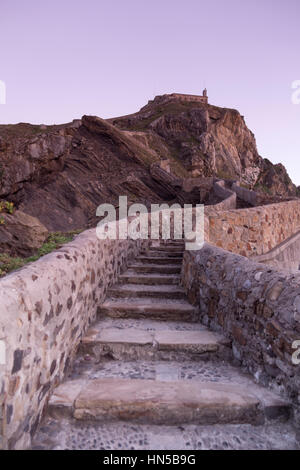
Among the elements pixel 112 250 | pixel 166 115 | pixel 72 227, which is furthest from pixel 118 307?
pixel 166 115

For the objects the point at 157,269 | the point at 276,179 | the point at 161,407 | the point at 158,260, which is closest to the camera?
the point at 161,407

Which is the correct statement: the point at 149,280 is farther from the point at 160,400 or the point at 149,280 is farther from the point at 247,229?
the point at 247,229

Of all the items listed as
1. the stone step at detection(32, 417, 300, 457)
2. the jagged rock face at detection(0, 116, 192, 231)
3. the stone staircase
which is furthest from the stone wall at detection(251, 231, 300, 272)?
the jagged rock face at detection(0, 116, 192, 231)

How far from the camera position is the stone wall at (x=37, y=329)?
161 cm

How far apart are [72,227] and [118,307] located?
568 inches

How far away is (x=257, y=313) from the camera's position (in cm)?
247

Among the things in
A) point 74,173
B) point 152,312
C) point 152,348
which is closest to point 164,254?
point 152,312

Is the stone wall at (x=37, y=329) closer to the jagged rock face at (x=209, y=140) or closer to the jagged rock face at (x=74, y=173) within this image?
the jagged rock face at (x=74, y=173)

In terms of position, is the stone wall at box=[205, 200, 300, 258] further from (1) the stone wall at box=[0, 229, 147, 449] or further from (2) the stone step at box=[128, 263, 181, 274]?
(1) the stone wall at box=[0, 229, 147, 449]

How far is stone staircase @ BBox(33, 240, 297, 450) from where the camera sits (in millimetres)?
1914

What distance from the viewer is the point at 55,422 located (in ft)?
6.62

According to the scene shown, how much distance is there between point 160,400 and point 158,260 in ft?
13.8

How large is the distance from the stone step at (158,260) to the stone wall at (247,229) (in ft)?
3.25

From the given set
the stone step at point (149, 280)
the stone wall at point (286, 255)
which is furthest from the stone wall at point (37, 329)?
the stone wall at point (286, 255)
